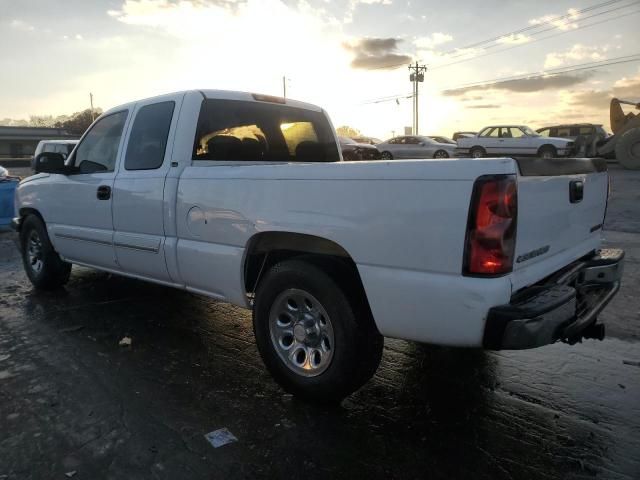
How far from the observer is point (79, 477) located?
2.53 metres

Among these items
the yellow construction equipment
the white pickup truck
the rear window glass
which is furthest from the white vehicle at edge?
the white pickup truck

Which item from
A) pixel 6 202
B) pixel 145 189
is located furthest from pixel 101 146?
pixel 6 202

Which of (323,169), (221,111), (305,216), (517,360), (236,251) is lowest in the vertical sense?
(517,360)

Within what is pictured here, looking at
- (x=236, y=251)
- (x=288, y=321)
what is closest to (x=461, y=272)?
(x=288, y=321)

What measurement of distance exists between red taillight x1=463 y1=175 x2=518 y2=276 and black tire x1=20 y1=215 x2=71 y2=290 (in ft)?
15.8

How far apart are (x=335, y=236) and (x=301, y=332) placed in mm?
695

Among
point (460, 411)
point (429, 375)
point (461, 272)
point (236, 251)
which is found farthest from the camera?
point (429, 375)

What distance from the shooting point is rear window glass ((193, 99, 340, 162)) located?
4.11m

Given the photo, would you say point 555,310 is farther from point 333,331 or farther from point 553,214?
point 333,331

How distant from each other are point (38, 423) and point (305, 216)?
6.43 ft

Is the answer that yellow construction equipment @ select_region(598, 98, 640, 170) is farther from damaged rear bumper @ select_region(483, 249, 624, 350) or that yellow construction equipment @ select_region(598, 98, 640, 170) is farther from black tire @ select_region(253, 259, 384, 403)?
black tire @ select_region(253, 259, 384, 403)

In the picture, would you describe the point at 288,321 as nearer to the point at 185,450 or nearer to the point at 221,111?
the point at 185,450

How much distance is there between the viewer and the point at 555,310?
8.32 feet

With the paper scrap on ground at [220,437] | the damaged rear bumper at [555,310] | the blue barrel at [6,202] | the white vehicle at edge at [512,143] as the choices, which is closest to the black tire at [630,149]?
the white vehicle at edge at [512,143]
